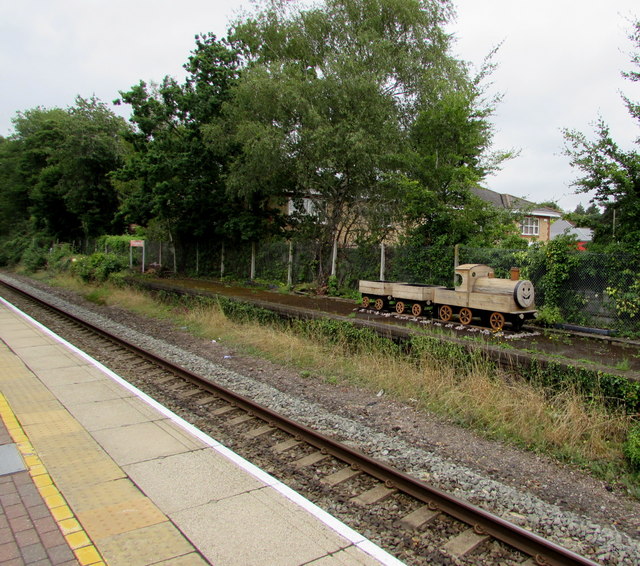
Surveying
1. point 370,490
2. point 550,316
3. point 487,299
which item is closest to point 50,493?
point 370,490

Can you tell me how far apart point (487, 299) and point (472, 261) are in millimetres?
2648

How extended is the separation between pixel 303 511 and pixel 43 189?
139ft

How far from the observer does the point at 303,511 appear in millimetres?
3910

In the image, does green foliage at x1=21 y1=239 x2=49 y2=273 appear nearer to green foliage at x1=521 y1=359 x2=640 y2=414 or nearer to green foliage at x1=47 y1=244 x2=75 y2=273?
green foliage at x1=47 y1=244 x2=75 y2=273

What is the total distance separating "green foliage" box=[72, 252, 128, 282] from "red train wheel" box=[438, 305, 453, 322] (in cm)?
1613

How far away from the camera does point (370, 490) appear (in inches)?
182

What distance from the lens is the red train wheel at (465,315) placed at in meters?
11.8

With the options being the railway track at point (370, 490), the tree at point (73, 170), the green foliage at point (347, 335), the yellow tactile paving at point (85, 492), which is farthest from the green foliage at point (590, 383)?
the tree at point (73, 170)

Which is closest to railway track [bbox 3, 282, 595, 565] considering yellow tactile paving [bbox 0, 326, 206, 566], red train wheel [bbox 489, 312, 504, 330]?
yellow tactile paving [bbox 0, 326, 206, 566]

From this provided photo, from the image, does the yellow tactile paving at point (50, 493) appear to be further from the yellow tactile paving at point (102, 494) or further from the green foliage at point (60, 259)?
the green foliage at point (60, 259)

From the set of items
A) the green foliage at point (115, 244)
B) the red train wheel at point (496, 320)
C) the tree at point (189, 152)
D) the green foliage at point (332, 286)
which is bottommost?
the red train wheel at point (496, 320)

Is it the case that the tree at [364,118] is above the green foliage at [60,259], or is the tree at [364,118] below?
above

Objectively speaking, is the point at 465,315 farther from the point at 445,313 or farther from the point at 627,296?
the point at 627,296

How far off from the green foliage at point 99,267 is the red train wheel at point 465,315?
54.9 feet
